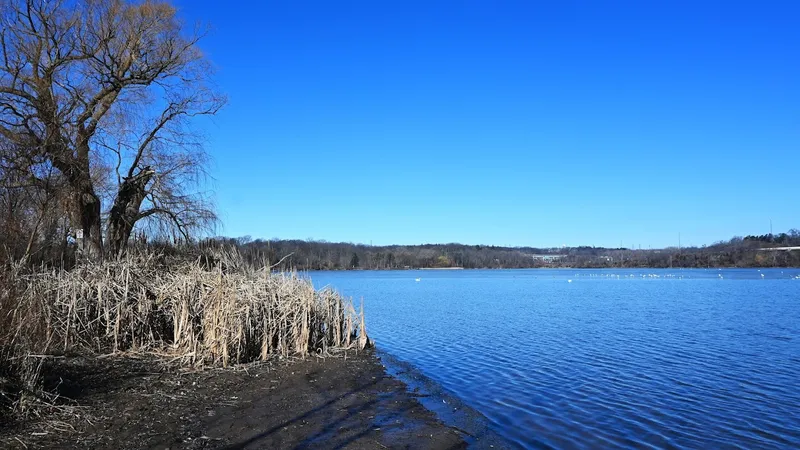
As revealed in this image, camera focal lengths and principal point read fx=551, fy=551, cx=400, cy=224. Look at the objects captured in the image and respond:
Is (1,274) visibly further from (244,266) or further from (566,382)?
(566,382)

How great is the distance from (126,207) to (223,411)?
13.4 metres

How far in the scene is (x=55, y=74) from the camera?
17.2 metres

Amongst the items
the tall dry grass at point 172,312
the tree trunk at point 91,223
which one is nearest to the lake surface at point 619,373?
the tall dry grass at point 172,312

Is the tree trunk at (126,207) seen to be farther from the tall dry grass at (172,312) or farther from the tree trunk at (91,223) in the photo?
the tall dry grass at (172,312)

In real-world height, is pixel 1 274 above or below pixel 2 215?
below

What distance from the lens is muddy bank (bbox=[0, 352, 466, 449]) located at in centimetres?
714

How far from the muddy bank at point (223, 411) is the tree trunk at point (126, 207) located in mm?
8948

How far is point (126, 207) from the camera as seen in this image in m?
19.6

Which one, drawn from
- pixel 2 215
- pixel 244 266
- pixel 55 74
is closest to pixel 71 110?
pixel 55 74

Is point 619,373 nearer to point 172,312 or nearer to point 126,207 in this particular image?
point 172,312

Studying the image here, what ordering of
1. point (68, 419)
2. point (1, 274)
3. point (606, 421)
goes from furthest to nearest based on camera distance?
point (606, 421), point (1, 274), point (68, 419)

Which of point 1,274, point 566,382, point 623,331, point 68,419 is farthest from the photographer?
point 623,331

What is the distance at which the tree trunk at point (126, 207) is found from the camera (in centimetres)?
1908

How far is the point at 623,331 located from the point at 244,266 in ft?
52.4
